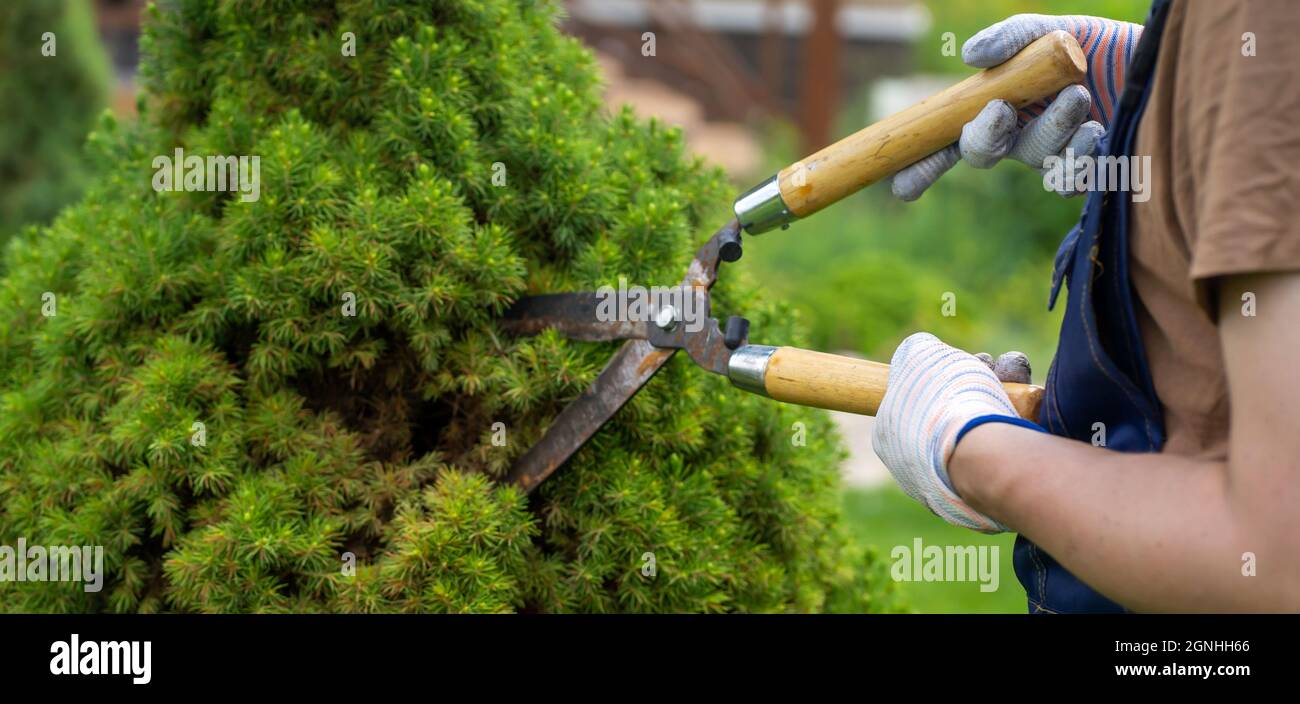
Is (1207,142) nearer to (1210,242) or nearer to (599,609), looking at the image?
(1210,242)

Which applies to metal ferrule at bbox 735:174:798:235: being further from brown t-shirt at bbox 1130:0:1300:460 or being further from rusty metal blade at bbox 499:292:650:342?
brown t-shirt at bbox 1130:0:1300:460

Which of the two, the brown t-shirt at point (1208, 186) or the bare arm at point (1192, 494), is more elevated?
the brown t-shirt at point (1208, 186)

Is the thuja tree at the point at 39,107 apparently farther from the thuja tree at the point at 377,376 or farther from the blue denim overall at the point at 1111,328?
the blue denim overall at the point at 1111,328

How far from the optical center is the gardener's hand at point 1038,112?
1508 millimetres

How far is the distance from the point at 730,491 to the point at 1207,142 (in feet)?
3.40

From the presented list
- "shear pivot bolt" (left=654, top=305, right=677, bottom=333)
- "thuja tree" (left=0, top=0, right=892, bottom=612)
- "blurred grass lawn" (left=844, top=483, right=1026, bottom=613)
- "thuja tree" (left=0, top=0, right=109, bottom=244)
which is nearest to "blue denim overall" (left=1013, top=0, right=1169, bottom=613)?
"shear pivot bolt" (left=654, top=305, right=677, bottom=333)

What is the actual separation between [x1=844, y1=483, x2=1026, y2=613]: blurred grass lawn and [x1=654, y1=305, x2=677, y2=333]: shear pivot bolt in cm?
223

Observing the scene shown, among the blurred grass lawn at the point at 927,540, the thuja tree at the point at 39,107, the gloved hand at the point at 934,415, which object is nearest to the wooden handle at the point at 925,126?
the gloved hand at the point at 934,415

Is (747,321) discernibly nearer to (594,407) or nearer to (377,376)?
(594,407)

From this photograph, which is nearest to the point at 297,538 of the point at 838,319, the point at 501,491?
the point at 501,491

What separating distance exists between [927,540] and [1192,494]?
12.7 feet

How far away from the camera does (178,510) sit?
67.5 inches

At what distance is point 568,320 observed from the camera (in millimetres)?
1771

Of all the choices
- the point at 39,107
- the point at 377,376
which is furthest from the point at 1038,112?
the point at 39,107
